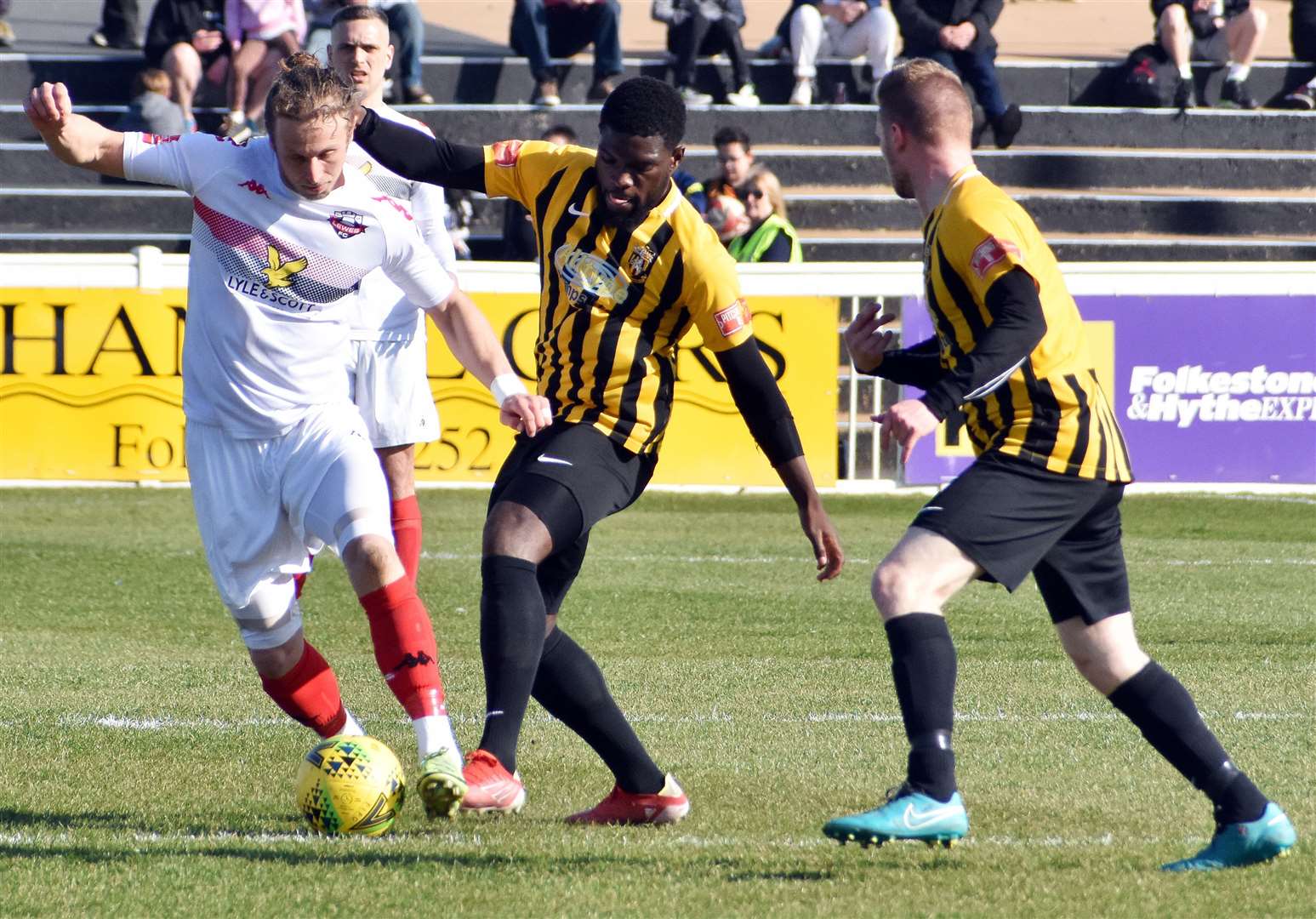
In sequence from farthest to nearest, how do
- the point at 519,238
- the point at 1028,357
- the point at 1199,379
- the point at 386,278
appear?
1. the point at 519,238
2. the point at 1199,379
3. the point at 386,278
4. the point at 1028,357

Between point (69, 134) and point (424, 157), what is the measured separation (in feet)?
3.37

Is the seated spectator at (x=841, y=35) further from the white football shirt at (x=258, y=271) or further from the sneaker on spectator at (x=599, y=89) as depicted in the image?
the white football shirt at (x=258, y=271)

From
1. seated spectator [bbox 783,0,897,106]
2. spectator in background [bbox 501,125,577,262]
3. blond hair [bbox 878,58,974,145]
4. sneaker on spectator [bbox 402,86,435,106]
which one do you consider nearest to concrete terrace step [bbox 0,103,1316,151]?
sneaker on spectator [bbox 402,86,435,106]

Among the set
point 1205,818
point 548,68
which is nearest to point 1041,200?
point 548,68

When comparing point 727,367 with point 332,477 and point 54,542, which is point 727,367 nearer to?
point 332,477

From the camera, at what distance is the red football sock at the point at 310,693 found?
5129 millimetres

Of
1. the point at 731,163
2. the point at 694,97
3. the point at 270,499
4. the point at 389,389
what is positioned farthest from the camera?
the point at 694,97

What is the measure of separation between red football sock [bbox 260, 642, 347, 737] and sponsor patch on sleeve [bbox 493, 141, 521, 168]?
150 centimetres

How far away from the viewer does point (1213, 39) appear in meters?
19.9

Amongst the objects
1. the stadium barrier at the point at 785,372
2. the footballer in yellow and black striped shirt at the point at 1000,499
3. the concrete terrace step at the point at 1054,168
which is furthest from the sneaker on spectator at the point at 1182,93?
the footballer in yellow and black striped shirt at the point at 1000,499

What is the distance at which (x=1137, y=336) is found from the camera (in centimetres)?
1280

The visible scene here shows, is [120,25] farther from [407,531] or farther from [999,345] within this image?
[999,345]

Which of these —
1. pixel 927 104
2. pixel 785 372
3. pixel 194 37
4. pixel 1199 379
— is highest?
pixel 927 104

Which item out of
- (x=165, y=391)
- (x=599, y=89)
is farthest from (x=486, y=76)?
(x=165, y=391)
